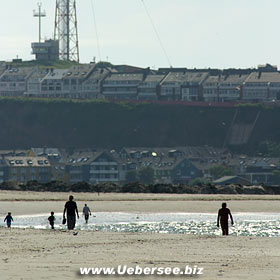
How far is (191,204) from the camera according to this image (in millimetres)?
50250

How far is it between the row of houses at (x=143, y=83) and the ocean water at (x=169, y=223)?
346 feet

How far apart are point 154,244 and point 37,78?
14154 centimetres

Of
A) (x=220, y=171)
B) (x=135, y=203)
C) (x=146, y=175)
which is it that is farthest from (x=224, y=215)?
(x=146, y=175)

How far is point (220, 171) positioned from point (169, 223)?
247 ft

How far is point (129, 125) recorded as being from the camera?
5404 inches

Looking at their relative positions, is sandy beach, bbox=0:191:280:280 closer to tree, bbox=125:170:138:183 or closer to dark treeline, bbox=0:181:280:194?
dark treeline, bbox=0:181:280:194

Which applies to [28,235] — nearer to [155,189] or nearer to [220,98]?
[155,189]

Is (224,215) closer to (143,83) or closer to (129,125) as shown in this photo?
(129,125)

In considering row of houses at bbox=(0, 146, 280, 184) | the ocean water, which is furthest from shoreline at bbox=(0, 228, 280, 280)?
row of houses at bbox=(0, 146, 280, 184)

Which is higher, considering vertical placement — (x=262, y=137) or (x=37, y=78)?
(x=37, y=78)

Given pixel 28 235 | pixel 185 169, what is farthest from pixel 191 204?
pixel 185 169

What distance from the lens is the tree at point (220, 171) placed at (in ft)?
364

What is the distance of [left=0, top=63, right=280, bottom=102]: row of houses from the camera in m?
148

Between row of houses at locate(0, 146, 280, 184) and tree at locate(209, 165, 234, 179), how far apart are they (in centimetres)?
118
